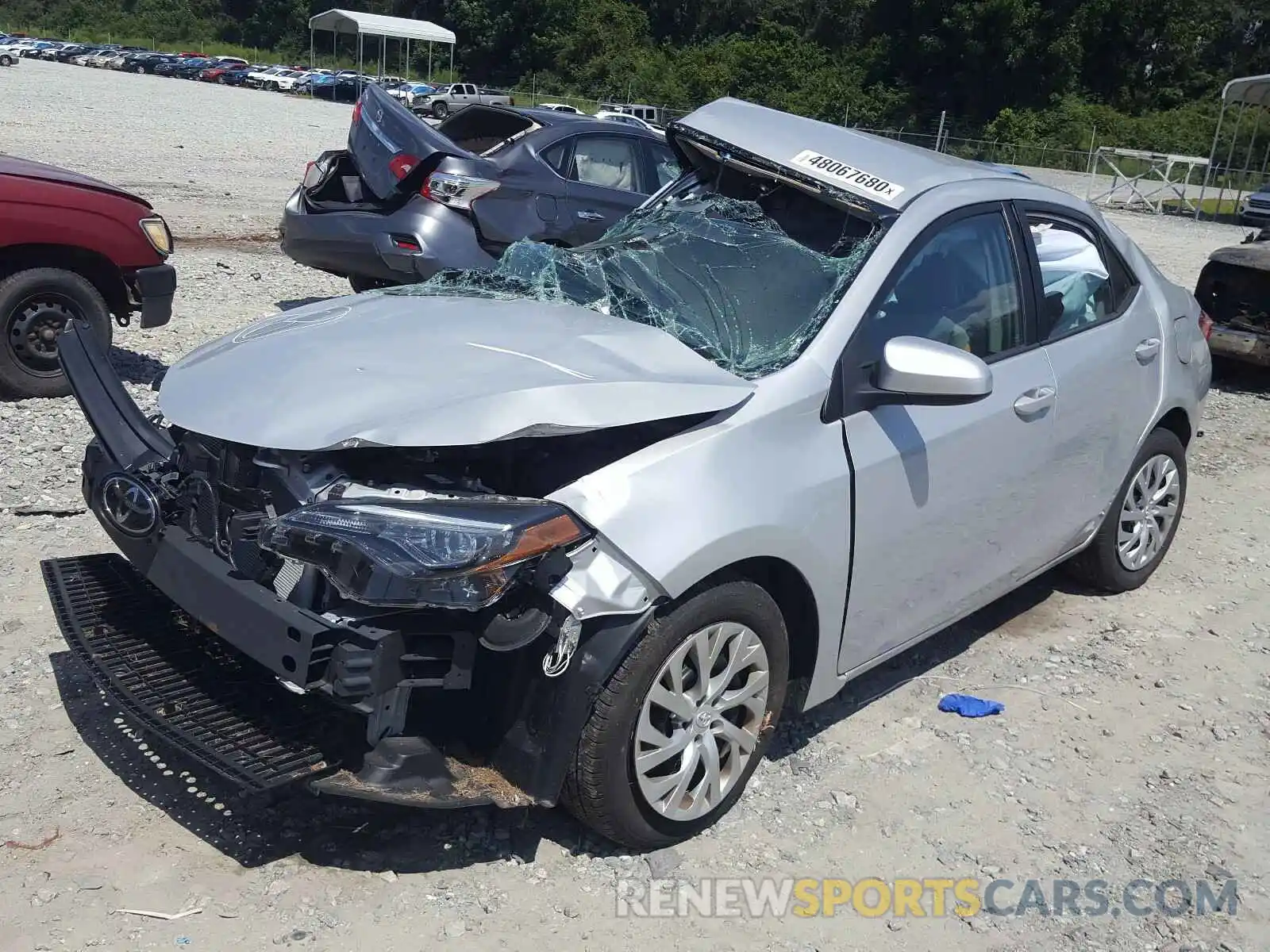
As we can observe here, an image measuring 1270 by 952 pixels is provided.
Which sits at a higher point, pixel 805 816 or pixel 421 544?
pixel 421 544

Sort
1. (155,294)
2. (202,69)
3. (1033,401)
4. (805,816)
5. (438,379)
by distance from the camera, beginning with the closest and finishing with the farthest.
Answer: (438,379)
(805,816)
(1033,401)
(155,294)
(202,69)

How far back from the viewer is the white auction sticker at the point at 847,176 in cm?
392

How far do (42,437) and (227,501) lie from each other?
3365 millimetres

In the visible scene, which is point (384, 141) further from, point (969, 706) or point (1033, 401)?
point (969, 706)

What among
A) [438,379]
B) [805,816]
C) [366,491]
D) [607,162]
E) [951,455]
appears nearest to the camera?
[366,491]

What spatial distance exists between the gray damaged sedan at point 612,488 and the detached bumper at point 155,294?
2.71 meters

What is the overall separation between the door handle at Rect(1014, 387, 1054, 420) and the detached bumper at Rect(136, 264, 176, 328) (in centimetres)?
472

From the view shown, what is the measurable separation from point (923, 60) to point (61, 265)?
56.6 m

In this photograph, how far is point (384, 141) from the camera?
7668 millimetres

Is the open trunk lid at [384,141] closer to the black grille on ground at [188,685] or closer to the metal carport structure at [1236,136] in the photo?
the black grille on ground at [188,685]

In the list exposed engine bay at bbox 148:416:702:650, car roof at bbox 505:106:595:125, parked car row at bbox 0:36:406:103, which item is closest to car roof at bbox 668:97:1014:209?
exposed engine bay at bbox 148:416:702:650

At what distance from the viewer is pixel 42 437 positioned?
237 inches

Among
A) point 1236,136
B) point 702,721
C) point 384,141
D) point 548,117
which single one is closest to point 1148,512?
point 702,721

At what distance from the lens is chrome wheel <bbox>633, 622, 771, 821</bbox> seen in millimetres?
3080
